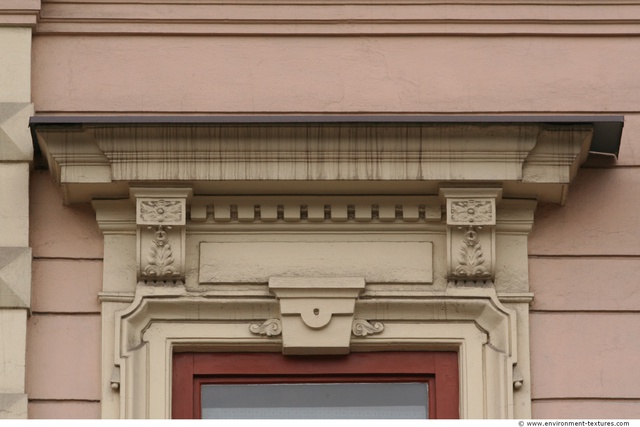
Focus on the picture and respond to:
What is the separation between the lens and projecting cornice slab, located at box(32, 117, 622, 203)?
9.35 meters

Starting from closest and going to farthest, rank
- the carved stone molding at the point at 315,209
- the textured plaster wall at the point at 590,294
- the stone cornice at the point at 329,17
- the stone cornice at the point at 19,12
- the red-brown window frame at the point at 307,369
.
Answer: the textured plaster wall at the point at 590,294, the red-brown window frame at the point at 307,369, the carved stone molding at the point at 315,209, the stone cornice at the point at 19,12, the stone cornice at the point at 329,17

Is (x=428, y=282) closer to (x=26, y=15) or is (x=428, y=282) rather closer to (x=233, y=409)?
(x=233, y=409)

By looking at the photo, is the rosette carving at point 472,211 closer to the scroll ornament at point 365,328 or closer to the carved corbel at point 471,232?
the carved corbel at point 471,232

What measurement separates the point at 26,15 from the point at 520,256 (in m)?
2.68

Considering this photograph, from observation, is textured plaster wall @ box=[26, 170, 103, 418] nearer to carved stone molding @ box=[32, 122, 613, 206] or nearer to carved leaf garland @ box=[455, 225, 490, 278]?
carved stone molding @ box=[32, 122, 613, 206]

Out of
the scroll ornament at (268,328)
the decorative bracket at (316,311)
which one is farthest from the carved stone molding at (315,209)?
A: the scroll ornament at (268,328)

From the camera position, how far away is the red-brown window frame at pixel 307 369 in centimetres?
936

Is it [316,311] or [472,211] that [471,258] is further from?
[316,311]

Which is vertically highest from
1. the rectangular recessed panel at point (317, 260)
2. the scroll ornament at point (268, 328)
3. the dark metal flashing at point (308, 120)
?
the dark metal flashing at point (308, 120)

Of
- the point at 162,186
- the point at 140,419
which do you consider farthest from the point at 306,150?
the point at 140,419

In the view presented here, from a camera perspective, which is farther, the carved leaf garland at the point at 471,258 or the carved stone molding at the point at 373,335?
the carved leaf garland at the point at 471,258

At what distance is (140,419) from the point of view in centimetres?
914

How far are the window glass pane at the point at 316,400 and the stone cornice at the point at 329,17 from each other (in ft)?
5.91

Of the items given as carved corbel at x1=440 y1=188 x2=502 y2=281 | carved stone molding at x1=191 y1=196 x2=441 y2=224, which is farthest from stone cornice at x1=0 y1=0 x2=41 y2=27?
carved corbel at x1=440 y1=188 x2=502 y2=281
